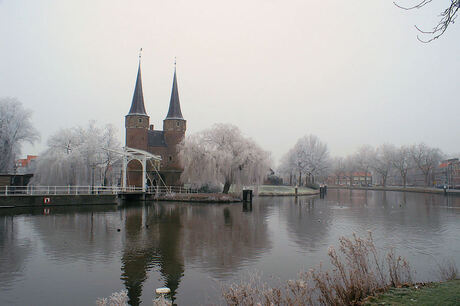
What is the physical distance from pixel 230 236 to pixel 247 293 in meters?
9.03

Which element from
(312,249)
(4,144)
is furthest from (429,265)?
(4,144)

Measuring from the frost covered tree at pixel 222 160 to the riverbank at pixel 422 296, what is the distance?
85.1 ft

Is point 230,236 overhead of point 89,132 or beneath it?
beneath

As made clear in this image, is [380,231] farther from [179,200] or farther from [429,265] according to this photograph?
[179,200]

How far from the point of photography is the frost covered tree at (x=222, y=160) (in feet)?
106

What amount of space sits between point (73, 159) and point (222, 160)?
15.4m

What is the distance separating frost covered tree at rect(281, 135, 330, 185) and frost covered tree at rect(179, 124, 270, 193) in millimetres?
26432

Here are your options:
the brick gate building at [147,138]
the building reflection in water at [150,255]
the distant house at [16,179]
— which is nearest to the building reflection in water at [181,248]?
the building reflection in water at [150,255]

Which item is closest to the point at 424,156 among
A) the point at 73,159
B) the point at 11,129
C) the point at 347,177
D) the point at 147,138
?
the point at 347,177

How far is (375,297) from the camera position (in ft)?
19.9

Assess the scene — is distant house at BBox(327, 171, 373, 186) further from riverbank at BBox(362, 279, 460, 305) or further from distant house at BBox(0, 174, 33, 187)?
riverbank at BBox(362, 279, 460, 305)

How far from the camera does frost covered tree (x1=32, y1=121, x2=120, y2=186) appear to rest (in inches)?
1286

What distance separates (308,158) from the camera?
58938 millimetres

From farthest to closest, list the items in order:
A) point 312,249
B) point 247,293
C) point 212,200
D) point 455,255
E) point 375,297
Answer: point 212,200 → point 312,249 → point 455,255 → point 375,297 → point 247,293
